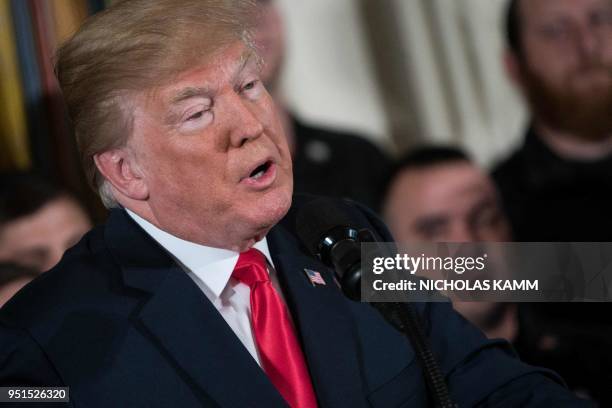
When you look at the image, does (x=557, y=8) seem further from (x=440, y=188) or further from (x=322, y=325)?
Answer: (x=322, y=325)

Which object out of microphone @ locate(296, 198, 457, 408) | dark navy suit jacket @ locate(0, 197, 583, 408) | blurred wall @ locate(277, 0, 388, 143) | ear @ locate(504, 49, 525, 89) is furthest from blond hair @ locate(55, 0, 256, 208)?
ear @ locate(504, 49, 525, 89)

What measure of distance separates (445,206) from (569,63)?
561 mm

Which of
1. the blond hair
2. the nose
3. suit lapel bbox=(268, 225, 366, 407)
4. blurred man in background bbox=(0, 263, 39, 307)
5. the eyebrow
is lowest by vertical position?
blurred man in background bbox=(0, 263, 39, 307)

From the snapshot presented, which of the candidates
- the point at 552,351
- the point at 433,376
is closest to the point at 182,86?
the point at 433,376

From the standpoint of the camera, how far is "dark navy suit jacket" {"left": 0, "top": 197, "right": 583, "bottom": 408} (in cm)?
102

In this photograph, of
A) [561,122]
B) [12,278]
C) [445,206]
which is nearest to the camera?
[12,278]

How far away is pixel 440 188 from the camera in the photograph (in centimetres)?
224

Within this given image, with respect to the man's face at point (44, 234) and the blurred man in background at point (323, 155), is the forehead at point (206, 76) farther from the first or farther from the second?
the blurred man in background at point (323, 155)

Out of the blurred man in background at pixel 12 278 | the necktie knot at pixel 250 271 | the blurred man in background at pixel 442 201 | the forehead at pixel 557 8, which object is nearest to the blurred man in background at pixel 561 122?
the forehead at pixel 557 8

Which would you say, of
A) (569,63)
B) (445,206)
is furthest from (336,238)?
(569,63)

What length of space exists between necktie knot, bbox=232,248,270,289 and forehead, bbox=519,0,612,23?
1.51 meters

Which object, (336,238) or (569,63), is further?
(569,63)

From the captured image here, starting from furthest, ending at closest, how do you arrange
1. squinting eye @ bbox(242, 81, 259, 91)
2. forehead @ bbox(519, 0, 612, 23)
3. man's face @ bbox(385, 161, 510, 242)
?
forehead @ bbox(519, 0, 612, 23)
man's face @ bbox(385, 161, 510, 242)
squinting eye @ bbox(242, 81, 259, 91)

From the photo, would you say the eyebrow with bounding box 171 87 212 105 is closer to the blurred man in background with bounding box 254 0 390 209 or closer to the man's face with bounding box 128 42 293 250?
the man's face with bounding box 128 42 293 250
